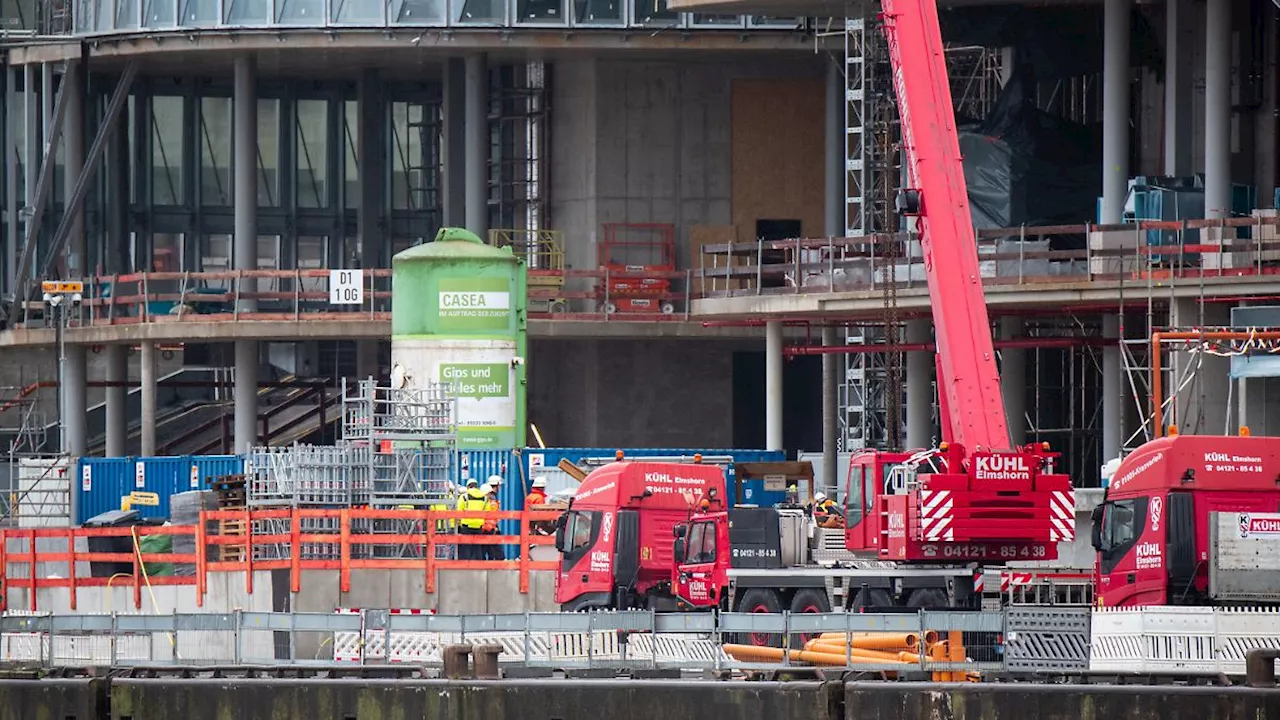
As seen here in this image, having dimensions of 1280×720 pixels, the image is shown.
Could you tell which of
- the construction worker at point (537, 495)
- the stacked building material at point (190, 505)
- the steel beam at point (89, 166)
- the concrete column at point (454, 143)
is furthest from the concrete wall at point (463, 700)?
the concrete column at point (454, 143)

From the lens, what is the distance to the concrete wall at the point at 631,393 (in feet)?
214

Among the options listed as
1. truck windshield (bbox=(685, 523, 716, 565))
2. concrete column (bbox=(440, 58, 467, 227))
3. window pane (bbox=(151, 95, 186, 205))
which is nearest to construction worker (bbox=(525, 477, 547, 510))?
truck windshield (bbox=(685, 523, 716, 565))

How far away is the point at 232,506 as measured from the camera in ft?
153

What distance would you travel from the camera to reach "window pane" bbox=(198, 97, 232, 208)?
77.3m

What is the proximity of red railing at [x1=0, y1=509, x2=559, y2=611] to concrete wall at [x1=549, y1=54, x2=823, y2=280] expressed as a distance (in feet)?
82.8

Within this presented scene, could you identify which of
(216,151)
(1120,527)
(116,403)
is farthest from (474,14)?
(1120,527)

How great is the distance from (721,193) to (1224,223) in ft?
67.2

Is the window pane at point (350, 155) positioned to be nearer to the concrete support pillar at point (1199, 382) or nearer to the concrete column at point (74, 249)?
the concrete column at point (74, 249)

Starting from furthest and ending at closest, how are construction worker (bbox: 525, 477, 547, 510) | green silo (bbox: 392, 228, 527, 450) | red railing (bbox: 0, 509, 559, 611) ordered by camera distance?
green silo (bbox: 392, 228, 527, 450)
construction worker (bbox: 525, 477, 547, 510)
red railing (bbox: 0, 509, 559, 611)

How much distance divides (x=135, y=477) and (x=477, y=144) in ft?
52.2

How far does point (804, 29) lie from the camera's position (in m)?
61.2

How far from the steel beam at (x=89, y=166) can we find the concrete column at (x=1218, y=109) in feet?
92.8

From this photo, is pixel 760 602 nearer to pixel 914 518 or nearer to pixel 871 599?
pixel 871 599

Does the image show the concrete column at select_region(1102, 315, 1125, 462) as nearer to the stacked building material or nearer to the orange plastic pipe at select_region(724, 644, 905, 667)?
the stacked building material
